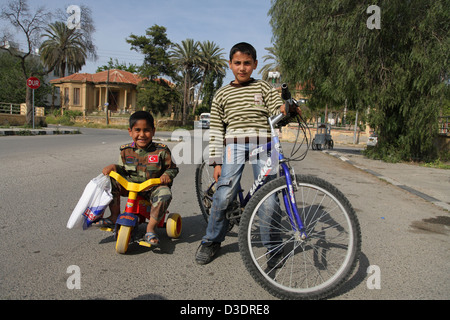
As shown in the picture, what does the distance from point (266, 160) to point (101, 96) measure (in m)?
51.1

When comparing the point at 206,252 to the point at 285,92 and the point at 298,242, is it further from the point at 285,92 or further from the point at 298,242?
the point at 285,92

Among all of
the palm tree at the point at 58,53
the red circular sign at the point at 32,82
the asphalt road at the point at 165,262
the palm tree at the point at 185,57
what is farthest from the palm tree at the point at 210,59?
the asphalt road at the point at 165,262

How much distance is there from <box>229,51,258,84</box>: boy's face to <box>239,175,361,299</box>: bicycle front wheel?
1086 mm

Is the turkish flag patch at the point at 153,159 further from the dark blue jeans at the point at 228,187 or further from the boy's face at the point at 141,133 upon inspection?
the dark blue jeans at the point at 228,187

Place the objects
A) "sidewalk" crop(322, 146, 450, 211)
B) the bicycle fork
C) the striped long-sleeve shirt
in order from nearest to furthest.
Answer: the bicycle fork, the striped long-sleeve shirt, "sidewalk" crop(322, 146, 450, 211)

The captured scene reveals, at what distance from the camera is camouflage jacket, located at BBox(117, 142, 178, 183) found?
3.23 meters

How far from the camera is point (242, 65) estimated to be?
295 centimetres

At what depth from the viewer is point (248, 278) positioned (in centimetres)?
262

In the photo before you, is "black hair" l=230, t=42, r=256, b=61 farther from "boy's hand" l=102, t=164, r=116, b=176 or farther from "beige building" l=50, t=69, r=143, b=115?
"beige building" l=50, t=69, r=143, b=115

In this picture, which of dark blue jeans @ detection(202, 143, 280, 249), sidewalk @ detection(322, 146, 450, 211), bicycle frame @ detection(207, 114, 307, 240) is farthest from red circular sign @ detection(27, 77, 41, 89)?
bicycle frame @ detection(207, 114, 307, 240)

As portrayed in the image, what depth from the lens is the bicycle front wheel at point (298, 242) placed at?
2.28m

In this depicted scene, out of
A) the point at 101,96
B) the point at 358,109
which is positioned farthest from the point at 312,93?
the point at 101,96

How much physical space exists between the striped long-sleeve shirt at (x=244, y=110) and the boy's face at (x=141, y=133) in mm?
668
